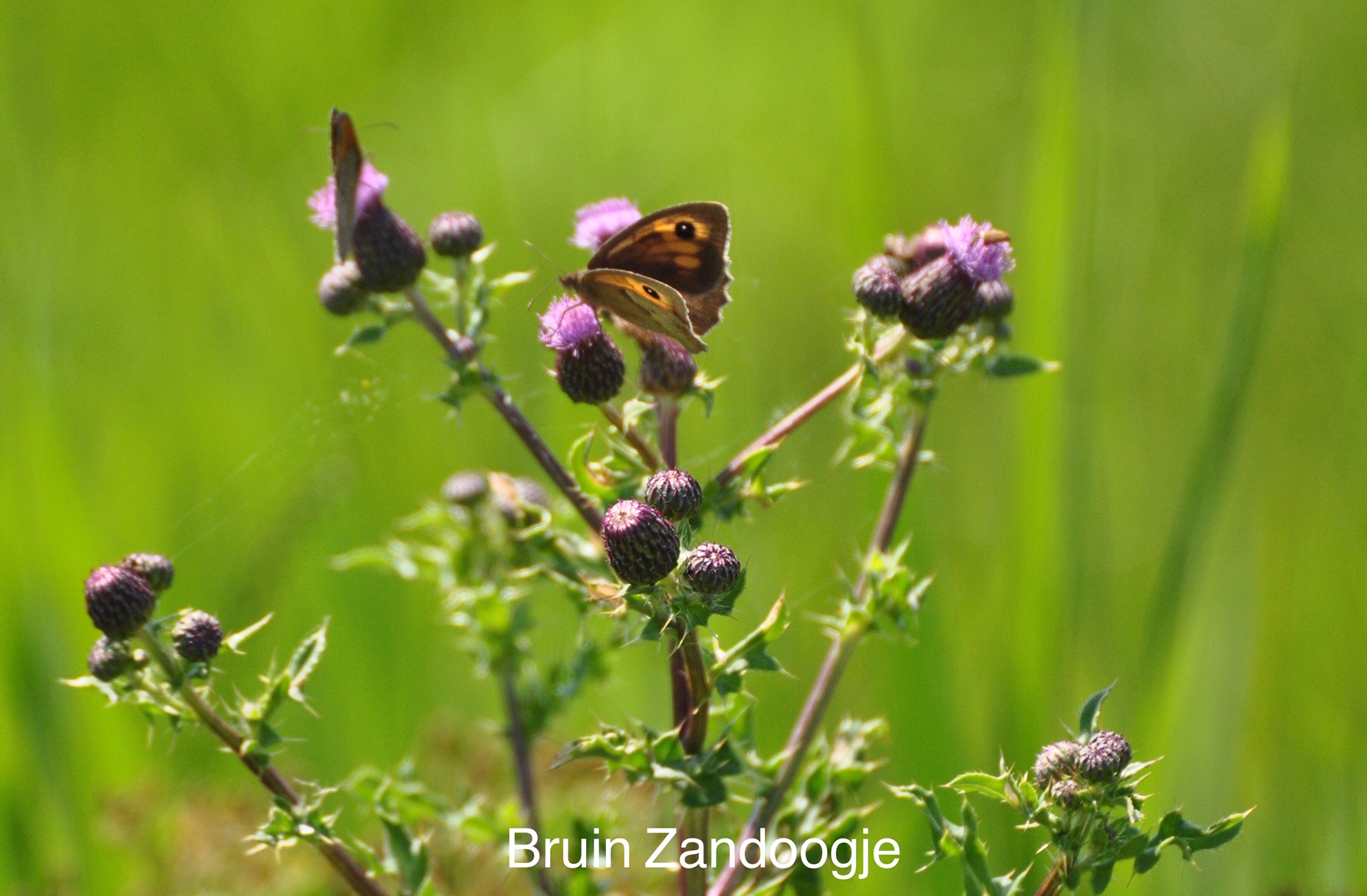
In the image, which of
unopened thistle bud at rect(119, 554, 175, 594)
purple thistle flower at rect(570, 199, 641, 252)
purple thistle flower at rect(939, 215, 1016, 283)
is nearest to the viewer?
unopened thistle bud at rect(119, 554, 175, 594)

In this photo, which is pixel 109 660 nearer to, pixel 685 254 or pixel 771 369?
pixel 685 254

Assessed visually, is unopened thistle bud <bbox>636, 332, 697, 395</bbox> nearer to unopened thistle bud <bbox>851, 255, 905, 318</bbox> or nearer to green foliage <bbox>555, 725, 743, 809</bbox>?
unopened thistle bud <bbox>851, 255, 905, 318</bbox>

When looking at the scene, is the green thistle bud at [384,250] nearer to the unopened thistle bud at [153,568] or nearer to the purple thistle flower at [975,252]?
the unopened thistle bud at [153,568]

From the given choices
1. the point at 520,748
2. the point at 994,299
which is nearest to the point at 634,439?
the point at 994,299

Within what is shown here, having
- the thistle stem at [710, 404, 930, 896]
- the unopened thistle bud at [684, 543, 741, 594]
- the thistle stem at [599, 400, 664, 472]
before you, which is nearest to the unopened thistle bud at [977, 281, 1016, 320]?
the thistle stem at [710, 404, 930, 896]

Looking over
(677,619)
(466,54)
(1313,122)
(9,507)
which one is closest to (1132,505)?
(1313,122)
